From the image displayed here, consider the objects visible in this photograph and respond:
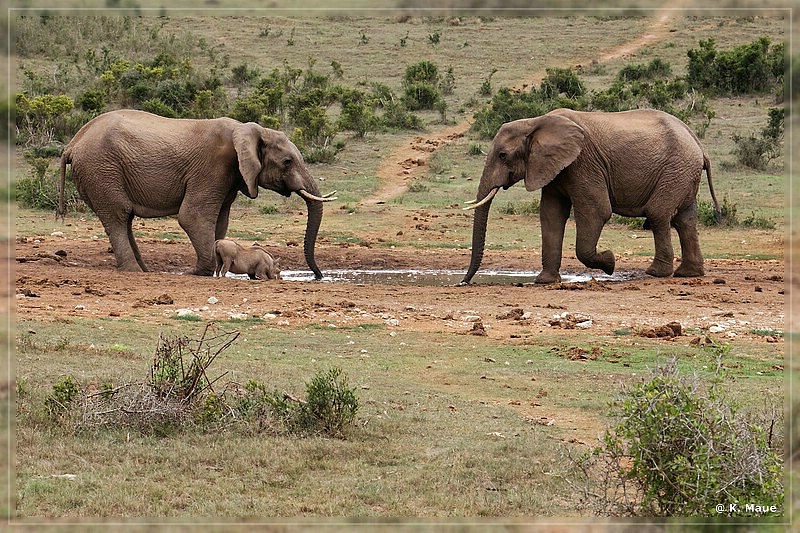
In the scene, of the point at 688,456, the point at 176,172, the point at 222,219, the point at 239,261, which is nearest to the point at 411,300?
the point at 239,261

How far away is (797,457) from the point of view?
170 inches

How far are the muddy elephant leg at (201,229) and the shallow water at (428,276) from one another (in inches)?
29.2

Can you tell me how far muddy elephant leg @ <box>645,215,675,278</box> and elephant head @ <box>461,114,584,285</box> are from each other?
1.60m

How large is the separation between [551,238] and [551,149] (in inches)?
47.6

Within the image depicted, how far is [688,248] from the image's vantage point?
14750 millimetres

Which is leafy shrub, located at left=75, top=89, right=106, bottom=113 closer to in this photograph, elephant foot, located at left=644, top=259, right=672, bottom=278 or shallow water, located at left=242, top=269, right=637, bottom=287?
shallow water, located at left=242, top=269, right=637, bottom=287

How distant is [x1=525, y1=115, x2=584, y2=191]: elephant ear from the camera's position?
14039 mm

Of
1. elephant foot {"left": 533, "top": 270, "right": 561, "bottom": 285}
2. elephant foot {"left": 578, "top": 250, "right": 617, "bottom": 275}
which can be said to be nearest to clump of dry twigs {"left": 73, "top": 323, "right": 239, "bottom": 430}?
elephant foot {"left": 533, "top": 270, "right": 561, "bottom": 285}

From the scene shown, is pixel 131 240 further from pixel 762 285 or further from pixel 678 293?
pixel 762 285

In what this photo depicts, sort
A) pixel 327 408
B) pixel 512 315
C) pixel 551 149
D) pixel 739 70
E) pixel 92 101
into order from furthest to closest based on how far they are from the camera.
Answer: pixel 739 70
pixel 92 101
pixel 551 149
pixel 512 315
pixel 327 408

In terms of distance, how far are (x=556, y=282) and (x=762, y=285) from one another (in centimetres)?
264

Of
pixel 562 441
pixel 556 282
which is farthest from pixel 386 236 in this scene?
pixel 562 441

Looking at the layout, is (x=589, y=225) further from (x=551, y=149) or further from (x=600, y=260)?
(x=551, y=149)

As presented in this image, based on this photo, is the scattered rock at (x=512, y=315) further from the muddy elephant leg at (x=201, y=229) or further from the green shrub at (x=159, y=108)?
the green shrub at (x=159, y=108)
